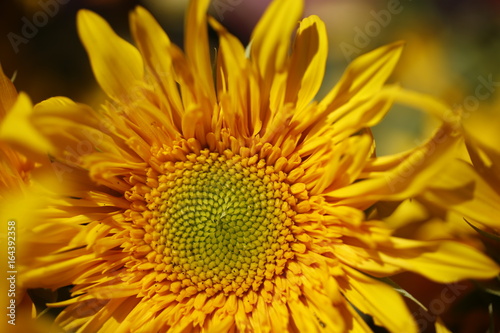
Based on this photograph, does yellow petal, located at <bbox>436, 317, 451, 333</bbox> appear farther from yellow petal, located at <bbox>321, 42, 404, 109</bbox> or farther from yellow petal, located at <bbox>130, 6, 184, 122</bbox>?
yellow petal, located at <bbox>130, 6, 184, 122</bbox>

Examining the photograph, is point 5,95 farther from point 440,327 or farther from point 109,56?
point 440,327

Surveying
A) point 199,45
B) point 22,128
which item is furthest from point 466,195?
point 22,128

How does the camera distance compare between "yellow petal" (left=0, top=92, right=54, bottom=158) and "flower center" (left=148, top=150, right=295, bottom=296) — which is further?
"flower center" (left=148, top=150, right=295, bottom=296)

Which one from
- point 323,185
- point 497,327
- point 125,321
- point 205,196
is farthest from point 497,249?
point 125,321

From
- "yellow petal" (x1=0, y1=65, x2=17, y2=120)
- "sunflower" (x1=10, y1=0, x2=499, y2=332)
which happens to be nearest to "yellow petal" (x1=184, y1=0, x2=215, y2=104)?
"sunflower" (x1=10, y1=0, x2=499, y2=332)

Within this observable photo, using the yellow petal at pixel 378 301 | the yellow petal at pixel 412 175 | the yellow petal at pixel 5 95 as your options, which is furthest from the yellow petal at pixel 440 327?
the yellow petal at pixel 5 95

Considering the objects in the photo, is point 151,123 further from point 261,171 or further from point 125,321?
point 125,321
